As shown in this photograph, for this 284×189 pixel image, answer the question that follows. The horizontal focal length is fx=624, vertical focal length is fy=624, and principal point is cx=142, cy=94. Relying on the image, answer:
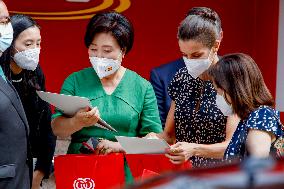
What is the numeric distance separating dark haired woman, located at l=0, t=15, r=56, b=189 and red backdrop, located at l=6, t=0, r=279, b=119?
1650mm

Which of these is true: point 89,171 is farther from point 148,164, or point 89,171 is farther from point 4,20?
point 4,20

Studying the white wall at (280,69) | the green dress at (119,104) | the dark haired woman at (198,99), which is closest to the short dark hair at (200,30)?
the dark haired woman at (198,99)

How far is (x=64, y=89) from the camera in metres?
3.41

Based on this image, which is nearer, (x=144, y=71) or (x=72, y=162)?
(x=72, y=162)

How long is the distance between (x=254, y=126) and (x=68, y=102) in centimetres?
96

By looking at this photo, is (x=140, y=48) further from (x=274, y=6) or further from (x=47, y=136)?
(x=47, y=136)

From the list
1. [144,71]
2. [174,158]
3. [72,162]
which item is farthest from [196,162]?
[144,71]

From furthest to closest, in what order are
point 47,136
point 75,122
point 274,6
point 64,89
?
point 274,6
point 47,136
point 64,89
point 75,122

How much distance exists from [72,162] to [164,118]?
1.04 metres

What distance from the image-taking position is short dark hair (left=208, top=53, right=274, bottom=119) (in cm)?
263

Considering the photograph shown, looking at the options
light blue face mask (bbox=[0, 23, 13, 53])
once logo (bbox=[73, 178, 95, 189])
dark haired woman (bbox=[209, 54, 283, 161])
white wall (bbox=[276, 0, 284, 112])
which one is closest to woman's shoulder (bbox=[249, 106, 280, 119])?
dark haired woman (bbox=[209, 54, 283, 161])

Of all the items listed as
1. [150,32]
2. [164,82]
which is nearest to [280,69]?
[150,32]

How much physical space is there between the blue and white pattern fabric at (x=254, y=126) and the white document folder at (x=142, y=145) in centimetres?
44

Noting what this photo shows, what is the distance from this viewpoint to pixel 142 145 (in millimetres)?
3023
